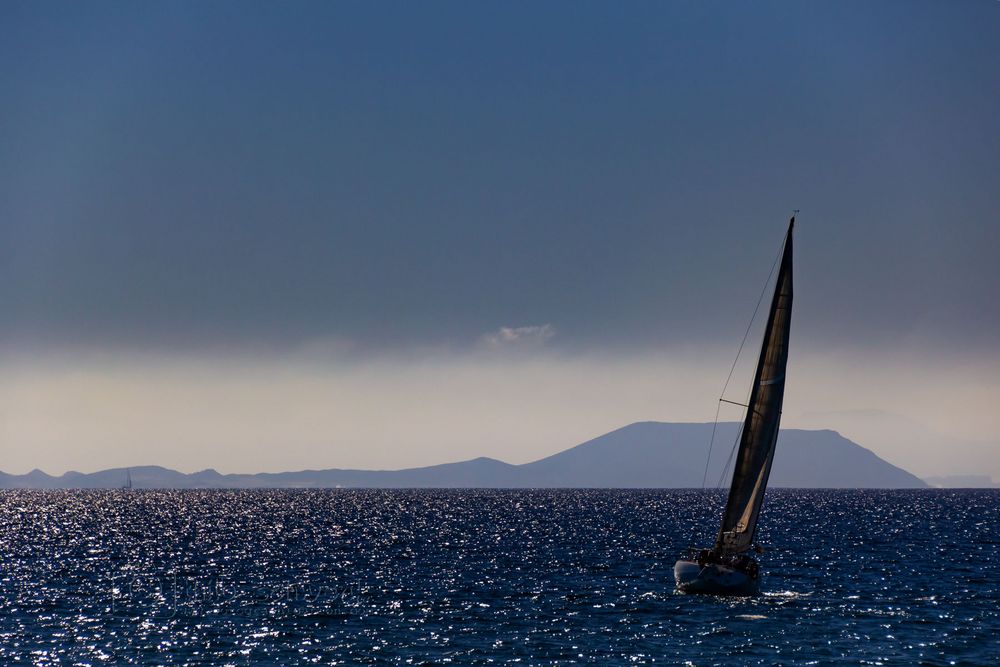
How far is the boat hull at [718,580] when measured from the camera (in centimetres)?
6209

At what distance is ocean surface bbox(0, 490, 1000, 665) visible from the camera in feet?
154

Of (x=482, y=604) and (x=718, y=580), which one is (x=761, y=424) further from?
(x=482, y=604)

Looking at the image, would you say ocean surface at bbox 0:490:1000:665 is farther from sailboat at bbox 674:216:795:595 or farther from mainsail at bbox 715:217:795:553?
mainsail at bbox 715:217:795:553

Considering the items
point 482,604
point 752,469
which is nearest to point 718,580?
point 752,469

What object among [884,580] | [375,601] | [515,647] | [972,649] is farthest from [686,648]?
[884,580]

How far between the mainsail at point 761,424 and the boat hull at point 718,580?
1.75 m

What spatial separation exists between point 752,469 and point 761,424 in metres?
3.19

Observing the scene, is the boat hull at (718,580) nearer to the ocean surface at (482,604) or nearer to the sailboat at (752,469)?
the sailboat at (752,469)

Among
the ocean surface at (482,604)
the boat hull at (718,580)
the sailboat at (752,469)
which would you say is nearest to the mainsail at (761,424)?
the sailboat at (752,469)

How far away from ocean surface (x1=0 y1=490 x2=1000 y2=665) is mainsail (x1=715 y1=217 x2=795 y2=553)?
4.52 m

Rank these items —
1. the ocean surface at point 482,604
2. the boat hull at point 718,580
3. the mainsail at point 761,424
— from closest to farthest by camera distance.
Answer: the ocean surface at point 482,604 < the mainsail at point 761,424 < the boat hull at point 718,580

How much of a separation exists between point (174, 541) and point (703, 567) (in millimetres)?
76908

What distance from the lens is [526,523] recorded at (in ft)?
539

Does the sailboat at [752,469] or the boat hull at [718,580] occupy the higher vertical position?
the sailboat at [752,469]
